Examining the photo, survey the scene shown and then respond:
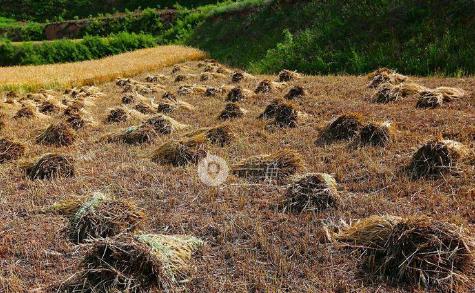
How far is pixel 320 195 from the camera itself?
5.62 m

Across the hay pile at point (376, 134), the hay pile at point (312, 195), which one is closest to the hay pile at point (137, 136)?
the hay pile at point (376, 134)

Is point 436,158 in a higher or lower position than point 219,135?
higher

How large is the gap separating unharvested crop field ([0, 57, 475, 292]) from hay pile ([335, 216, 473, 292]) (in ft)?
0.27

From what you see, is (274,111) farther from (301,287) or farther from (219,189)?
(301,287)

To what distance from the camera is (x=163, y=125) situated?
9797mm

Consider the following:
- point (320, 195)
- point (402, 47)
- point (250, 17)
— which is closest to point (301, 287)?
point (320, 195)

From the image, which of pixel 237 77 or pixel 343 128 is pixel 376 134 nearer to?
pixel 343 128

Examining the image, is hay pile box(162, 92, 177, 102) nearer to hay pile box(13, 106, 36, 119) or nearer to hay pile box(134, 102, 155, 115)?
hay pile box(134, 102, 155, 115)

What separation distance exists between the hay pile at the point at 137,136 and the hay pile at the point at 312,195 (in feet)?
13.0

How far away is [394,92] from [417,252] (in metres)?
6.78

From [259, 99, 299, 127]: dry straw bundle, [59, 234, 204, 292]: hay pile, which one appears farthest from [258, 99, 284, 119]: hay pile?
[59, 234, 204, 292]: hay pile

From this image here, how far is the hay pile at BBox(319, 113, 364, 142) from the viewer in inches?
317

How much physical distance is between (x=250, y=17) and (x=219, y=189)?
2303 cm

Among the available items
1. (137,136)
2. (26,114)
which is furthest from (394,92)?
(26,114)
